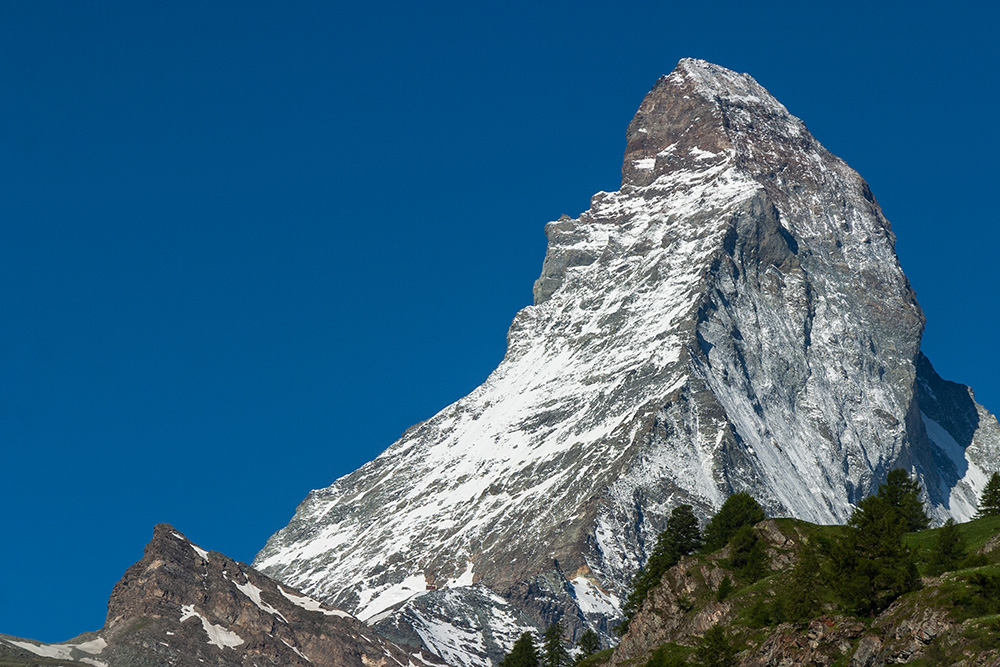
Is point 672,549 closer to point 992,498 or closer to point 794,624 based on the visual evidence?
point 992,498

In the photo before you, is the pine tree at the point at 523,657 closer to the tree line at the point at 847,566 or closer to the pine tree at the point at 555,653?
the pine tree at the point at 555,653

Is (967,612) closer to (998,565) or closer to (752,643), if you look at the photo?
(998,565)

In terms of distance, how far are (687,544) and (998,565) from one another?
46957mm

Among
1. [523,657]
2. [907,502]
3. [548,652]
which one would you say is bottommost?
[907,502]

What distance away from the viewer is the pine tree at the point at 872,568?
3716 inches

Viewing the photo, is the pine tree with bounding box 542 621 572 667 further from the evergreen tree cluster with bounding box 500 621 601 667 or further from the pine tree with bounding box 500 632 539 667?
the pine tree with bounding box 500 632 539 667

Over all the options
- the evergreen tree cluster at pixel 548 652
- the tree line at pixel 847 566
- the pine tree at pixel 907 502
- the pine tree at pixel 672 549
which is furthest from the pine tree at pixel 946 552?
the evergreen tree cluster at pixel 548 652

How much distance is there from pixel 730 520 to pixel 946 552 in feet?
111

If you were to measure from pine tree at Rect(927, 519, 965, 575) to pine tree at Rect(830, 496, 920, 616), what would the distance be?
5.25ft

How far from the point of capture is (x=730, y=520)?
435 feet

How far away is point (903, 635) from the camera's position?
84.6m

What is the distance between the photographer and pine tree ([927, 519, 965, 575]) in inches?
3861


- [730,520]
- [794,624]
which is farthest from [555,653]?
[794,624]

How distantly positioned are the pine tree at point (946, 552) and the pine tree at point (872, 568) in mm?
1601
